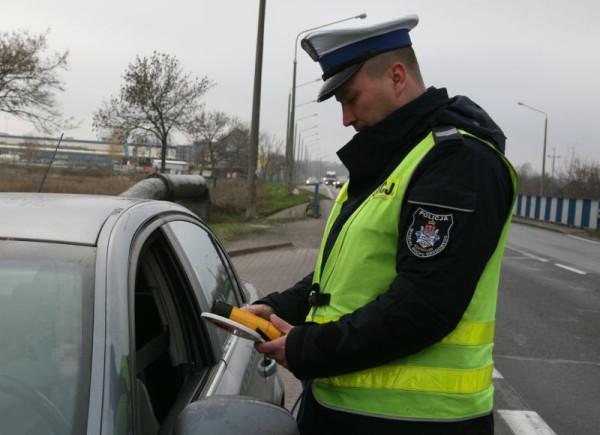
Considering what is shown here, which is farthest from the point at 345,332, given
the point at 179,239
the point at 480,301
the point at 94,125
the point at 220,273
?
the point at 94,125

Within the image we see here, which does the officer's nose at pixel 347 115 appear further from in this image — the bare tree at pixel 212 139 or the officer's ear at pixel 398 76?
the bare tree at pixel 212 139

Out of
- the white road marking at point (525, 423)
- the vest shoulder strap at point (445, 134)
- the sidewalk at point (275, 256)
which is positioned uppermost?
the vest shoulder strap at point (445, 134)

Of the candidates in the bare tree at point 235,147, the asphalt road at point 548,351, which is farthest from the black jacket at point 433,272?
the bare tree at point 235,147

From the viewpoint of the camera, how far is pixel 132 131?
A: 92.0 ft

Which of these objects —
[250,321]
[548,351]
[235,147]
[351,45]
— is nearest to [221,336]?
[250,321]

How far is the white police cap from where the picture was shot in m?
1.88

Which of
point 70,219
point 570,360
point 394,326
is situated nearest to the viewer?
point 394,326

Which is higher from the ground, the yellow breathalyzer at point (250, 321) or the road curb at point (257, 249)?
the yellow breathalyzer at point (250, 321)

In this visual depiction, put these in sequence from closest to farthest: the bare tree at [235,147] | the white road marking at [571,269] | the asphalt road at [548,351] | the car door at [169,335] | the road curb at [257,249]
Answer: the car door at [169,335] → the asphalt road at [548,351] → the white road marking at [571,269] → the road curb at [257,249] → the bare tree at [235,147]

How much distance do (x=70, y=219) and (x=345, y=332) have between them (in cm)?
96

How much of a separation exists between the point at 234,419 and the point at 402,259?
58 cm

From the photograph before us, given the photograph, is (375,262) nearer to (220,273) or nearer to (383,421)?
(383,421)

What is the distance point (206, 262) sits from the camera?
9.93 feet

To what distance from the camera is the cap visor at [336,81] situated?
1.90m
